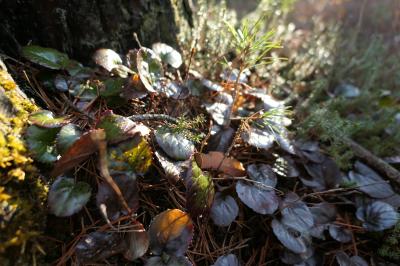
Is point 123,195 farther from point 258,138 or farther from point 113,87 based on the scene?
point 258,138

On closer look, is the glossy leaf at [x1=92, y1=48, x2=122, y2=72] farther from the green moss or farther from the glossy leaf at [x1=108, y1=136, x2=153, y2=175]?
the green moss

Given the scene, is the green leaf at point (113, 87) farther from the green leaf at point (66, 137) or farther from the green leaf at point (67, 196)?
the green leaf at point (67, 196)

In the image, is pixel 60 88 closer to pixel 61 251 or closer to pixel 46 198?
pixel 46 198

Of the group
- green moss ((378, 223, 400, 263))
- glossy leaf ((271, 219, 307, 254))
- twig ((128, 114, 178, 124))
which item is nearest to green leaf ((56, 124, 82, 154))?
twig ((128, 114, 178, 124))

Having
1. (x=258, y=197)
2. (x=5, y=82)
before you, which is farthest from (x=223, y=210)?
(x=5, y=82)

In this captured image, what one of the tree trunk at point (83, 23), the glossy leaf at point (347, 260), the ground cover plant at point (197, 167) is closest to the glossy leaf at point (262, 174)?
the ground cover plant at point (197, 167)

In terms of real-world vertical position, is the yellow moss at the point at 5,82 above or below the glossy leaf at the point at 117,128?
above
